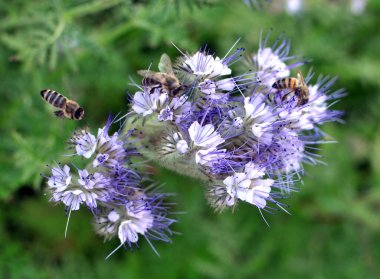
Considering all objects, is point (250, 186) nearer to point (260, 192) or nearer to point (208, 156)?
point (260, 192)

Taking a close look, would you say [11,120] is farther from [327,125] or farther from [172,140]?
[327,125]

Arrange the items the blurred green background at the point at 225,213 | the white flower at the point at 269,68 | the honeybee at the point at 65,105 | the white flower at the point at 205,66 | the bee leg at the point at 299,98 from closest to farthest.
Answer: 1. the white flower at the point at 205,66
2. the honeybee at the point at 65,105
3. the bee leg at the point at 299,98
4. the white flower at the point at 269,68
5. the blurred green background at the point at 225,213

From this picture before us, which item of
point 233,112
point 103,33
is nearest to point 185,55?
point 233,112

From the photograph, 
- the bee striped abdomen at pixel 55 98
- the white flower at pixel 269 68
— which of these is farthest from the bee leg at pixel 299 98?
the bee striped abdomen at pixel 55 98

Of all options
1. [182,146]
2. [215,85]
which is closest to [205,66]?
[215,85]

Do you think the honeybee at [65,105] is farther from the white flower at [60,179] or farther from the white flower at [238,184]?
the white flower at [238,184]

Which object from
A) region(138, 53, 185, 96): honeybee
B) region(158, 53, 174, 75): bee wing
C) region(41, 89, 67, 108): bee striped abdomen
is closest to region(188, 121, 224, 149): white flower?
region(138, 53, 185, 96): honeybee

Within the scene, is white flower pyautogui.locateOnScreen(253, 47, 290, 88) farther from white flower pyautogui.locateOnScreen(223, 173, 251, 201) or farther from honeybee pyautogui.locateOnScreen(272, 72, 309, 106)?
white flower pyautogui.locateOnScreen(223, 173, 251, 201)
